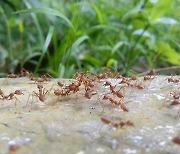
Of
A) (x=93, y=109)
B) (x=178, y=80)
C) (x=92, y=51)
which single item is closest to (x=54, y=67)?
(x=92, y=51)

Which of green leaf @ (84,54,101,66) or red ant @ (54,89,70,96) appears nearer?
red ant @ (54,89,70,96)

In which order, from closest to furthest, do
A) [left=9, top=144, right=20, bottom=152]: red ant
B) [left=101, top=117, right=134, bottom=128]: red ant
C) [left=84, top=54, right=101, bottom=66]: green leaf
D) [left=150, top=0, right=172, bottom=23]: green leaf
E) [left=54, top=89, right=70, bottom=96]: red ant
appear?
[left=9, top=144, right=20, bottom=152]: red ant < [left=101, top=117, right=134, bottom=128]: red ant < [left=54, top=89, right=70, bottom=96]: red ant < [left=150, top=0, right=172, bottom=23]: green leaf < [left=84, top=54, right=101, bottom=66]: green leaf

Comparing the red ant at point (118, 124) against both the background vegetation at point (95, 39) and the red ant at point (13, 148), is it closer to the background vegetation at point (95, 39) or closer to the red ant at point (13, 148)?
the red ant at point (13, 148)

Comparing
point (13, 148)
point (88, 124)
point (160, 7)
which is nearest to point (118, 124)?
point (88, 124)

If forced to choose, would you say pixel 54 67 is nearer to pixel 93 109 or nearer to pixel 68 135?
pixel 93 109

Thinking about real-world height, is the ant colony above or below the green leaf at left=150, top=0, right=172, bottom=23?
below

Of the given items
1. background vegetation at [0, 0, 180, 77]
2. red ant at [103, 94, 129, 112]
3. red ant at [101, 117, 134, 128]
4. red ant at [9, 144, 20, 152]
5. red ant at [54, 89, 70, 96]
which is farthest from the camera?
background vegetation at [0, 0, 180, 77]

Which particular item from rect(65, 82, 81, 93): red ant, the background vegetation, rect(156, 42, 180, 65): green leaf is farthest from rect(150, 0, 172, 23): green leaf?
rect(65, 82, 81, 93): red ant

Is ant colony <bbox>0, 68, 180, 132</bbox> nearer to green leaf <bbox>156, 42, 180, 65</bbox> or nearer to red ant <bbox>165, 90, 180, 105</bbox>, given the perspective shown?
red ant <bbox>165, 90, 180, 105</bbox>

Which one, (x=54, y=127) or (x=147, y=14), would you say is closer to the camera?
(x=54, y=127)

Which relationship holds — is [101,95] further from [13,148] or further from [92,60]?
[92,60]
